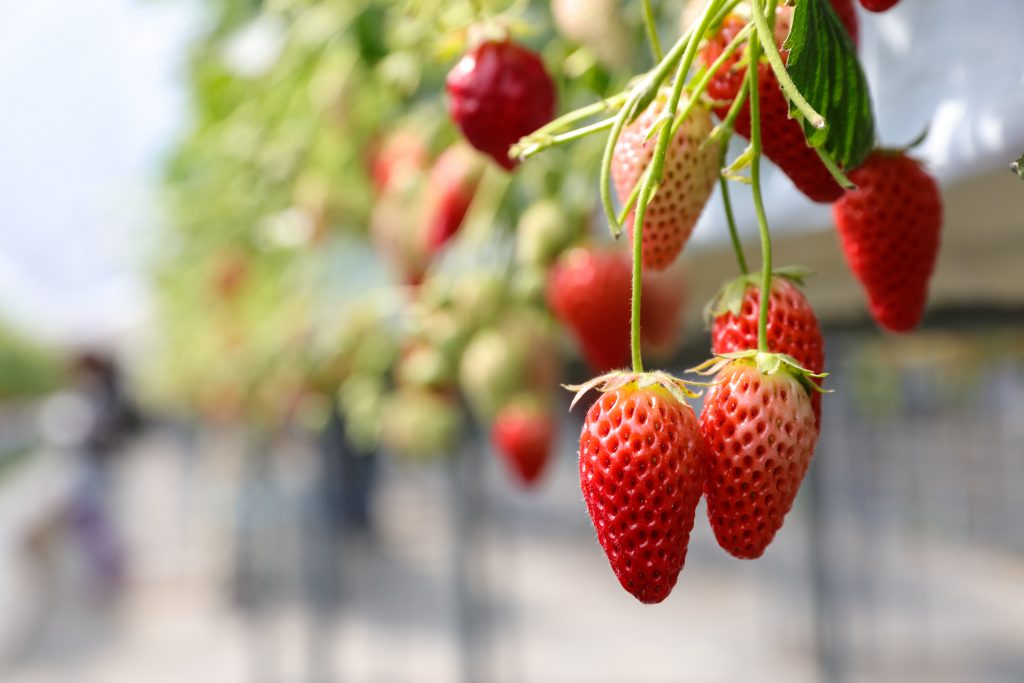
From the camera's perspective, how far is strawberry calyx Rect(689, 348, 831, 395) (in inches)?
16.3

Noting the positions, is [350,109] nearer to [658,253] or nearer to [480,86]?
[480,86]

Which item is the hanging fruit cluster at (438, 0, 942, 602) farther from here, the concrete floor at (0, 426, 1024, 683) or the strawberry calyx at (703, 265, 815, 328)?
the concrete floor at (0, 426, 1024, 683)

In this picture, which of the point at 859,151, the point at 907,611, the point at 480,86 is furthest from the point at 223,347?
the point at 907,611

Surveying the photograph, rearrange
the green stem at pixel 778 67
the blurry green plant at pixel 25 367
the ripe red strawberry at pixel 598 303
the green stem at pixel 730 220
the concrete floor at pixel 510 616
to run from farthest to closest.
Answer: the blurry green plant at pixel 25 367
the concrete floor at pixel 510 616
the ripe red strawberry at pixel 598 303
the green stem at pixel 730 220
the green stem at pixel 778 67

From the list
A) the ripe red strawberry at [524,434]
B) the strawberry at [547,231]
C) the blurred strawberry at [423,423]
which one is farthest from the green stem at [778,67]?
the blurred strawberry at [423,423]

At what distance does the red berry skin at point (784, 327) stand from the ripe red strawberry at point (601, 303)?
28 centimetres

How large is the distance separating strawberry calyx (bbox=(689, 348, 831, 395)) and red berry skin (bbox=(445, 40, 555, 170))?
Answer: 20cm

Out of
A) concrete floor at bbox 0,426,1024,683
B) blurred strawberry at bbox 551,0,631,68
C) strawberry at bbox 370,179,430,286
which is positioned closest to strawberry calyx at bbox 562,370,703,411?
blurred strawberry at bbox 551,0,631,68

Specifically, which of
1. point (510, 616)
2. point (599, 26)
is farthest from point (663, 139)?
point (510, 616)

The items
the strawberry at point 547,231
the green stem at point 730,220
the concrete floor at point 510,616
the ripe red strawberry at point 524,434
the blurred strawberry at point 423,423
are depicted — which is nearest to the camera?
the green stem at point 730,220

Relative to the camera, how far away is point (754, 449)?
42 centimetres

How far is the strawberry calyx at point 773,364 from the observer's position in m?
0.42

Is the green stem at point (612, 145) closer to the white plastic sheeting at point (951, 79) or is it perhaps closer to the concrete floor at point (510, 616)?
the white plastic sheeting at point (951, 79)

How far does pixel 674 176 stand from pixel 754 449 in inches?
4.8
